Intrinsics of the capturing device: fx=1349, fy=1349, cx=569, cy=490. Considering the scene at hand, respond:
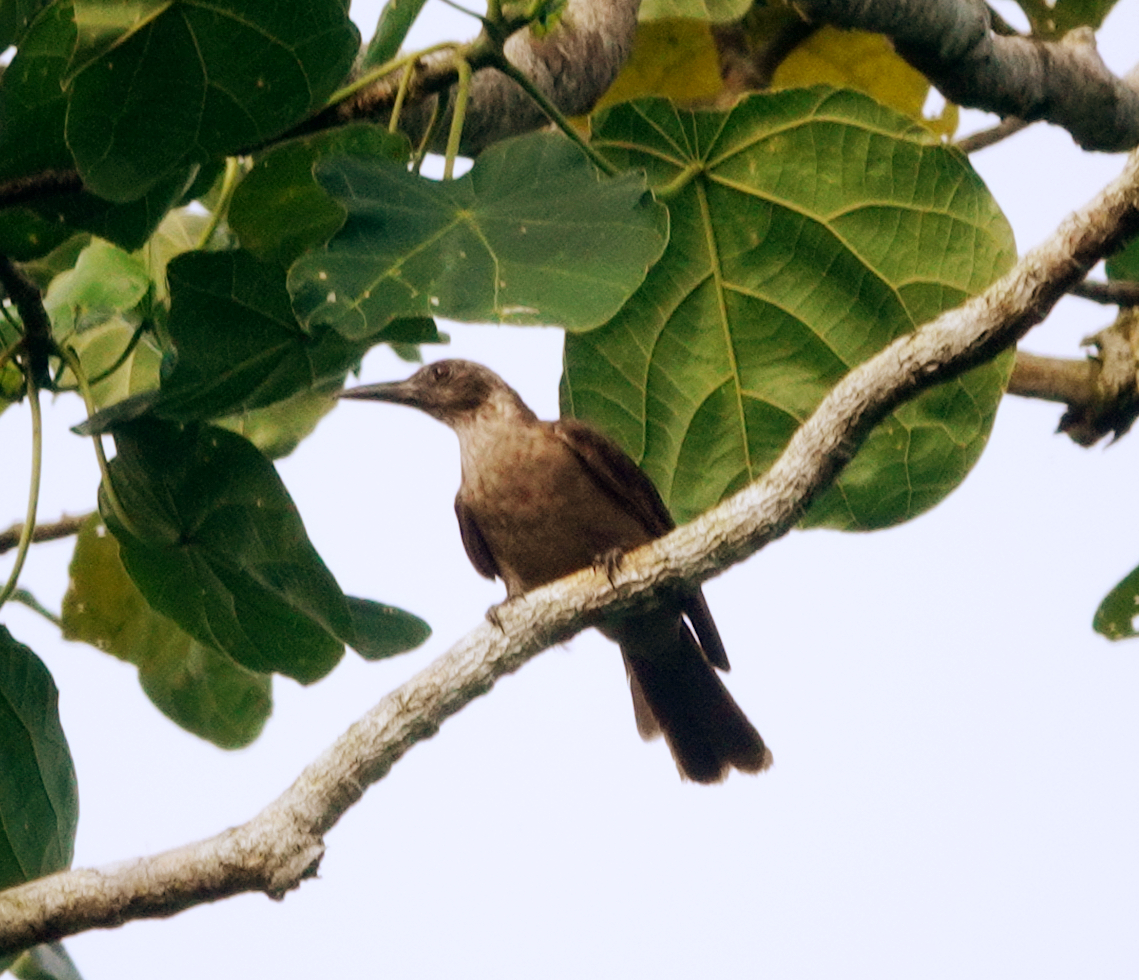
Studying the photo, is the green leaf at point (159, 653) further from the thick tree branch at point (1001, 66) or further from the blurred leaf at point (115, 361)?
the thick tree branch at point (1001, 66)

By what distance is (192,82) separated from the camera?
1917mm

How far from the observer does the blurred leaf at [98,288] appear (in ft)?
7.14

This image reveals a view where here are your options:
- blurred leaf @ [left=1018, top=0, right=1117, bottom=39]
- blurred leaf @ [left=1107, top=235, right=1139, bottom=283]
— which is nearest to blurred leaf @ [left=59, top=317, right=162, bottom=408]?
blurred leaf @ [left=1107, top=235, right=1139, bottom=283]

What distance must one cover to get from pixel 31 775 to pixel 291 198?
43.7 inches

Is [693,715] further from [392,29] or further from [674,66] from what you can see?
[392,29]

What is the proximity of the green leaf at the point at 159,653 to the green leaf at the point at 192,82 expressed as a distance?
4.78 ft

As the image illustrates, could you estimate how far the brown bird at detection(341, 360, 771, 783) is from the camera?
11.6ft

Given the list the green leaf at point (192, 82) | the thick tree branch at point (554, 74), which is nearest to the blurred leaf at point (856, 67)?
the thick tree branch at point (554, 74)

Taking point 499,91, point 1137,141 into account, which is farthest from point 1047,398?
point 499,91

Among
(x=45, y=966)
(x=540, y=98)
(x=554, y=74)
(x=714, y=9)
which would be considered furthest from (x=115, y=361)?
(x=714, y=9)

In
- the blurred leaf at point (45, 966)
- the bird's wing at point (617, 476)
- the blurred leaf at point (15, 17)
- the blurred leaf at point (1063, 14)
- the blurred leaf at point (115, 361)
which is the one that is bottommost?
the blurred leaf at point (45, 966)

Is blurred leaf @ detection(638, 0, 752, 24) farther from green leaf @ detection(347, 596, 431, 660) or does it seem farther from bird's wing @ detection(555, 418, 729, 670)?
green leaf @ detection(347, 596, 431, 660)

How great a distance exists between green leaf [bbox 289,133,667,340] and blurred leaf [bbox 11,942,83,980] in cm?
140

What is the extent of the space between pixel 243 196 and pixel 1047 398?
7.81ft
